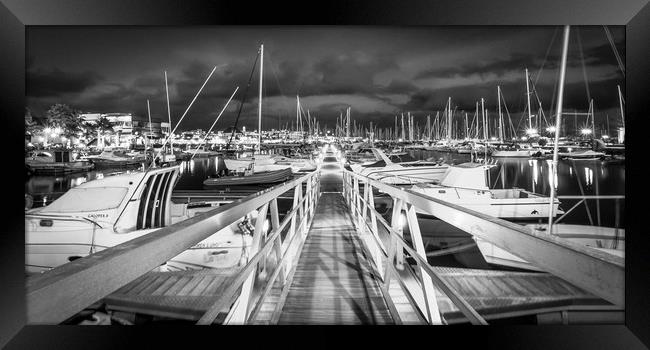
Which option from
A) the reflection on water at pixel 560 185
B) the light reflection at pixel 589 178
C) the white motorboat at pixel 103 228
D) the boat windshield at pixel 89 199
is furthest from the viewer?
the light reflection at pixel 589 178

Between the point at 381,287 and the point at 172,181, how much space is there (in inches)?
174

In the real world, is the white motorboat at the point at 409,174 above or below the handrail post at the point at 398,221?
above

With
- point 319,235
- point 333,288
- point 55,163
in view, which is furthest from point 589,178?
point 55,163

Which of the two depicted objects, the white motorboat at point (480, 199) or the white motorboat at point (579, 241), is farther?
the white motorboat at point (480, 199)

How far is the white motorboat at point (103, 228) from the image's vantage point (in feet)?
16.7

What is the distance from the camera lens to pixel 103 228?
5117mm

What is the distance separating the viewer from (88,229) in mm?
5102

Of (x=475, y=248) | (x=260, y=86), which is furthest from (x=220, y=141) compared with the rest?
(x=475, y=248)

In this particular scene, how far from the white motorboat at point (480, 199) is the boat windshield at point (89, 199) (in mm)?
7276

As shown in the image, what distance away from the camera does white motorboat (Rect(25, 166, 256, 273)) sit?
5.10m

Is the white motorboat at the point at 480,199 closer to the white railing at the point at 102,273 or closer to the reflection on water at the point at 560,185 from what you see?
the reflection on water at the point at 560,185

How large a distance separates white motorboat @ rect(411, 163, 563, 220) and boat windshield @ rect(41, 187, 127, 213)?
23.9 feet

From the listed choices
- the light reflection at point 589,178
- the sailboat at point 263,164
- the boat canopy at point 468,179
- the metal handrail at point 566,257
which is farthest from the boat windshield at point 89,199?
the light reflection at point 589,178
